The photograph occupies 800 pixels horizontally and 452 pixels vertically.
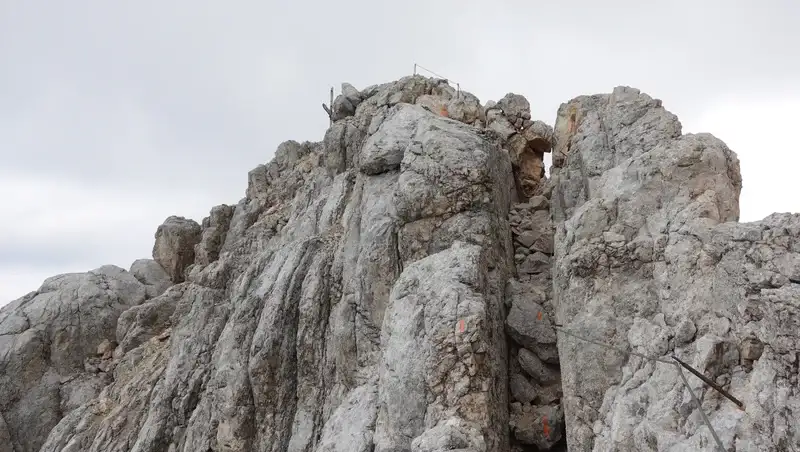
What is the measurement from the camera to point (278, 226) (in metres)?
28.8

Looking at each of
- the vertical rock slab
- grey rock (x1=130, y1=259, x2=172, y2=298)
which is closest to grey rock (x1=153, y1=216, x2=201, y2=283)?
grey rock (x1=130, y1=259, x2=172, y2=298)

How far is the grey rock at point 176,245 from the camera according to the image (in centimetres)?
3894

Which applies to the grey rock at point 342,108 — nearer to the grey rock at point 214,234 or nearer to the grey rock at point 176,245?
the grey rock at point 214,234

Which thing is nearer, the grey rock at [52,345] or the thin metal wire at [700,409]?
the thin metal wire at [700,409]

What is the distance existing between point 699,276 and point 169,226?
122ft

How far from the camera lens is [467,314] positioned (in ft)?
46.8

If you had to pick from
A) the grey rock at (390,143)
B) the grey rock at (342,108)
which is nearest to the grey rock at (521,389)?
the grey rock at (390,143)

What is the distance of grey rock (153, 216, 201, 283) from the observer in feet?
128

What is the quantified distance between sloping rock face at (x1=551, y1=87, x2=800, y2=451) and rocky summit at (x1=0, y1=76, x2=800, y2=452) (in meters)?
0.05

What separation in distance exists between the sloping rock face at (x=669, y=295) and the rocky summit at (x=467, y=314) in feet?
0.16

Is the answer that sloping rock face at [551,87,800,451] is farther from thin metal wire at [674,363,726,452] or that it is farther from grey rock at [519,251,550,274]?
grey rock at [519,251,550,274]

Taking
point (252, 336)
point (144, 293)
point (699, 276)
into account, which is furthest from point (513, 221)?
point (144, 293)

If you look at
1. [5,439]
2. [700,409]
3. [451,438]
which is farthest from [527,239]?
[5,439]

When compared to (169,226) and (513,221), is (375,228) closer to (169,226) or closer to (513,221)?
(513,221)
